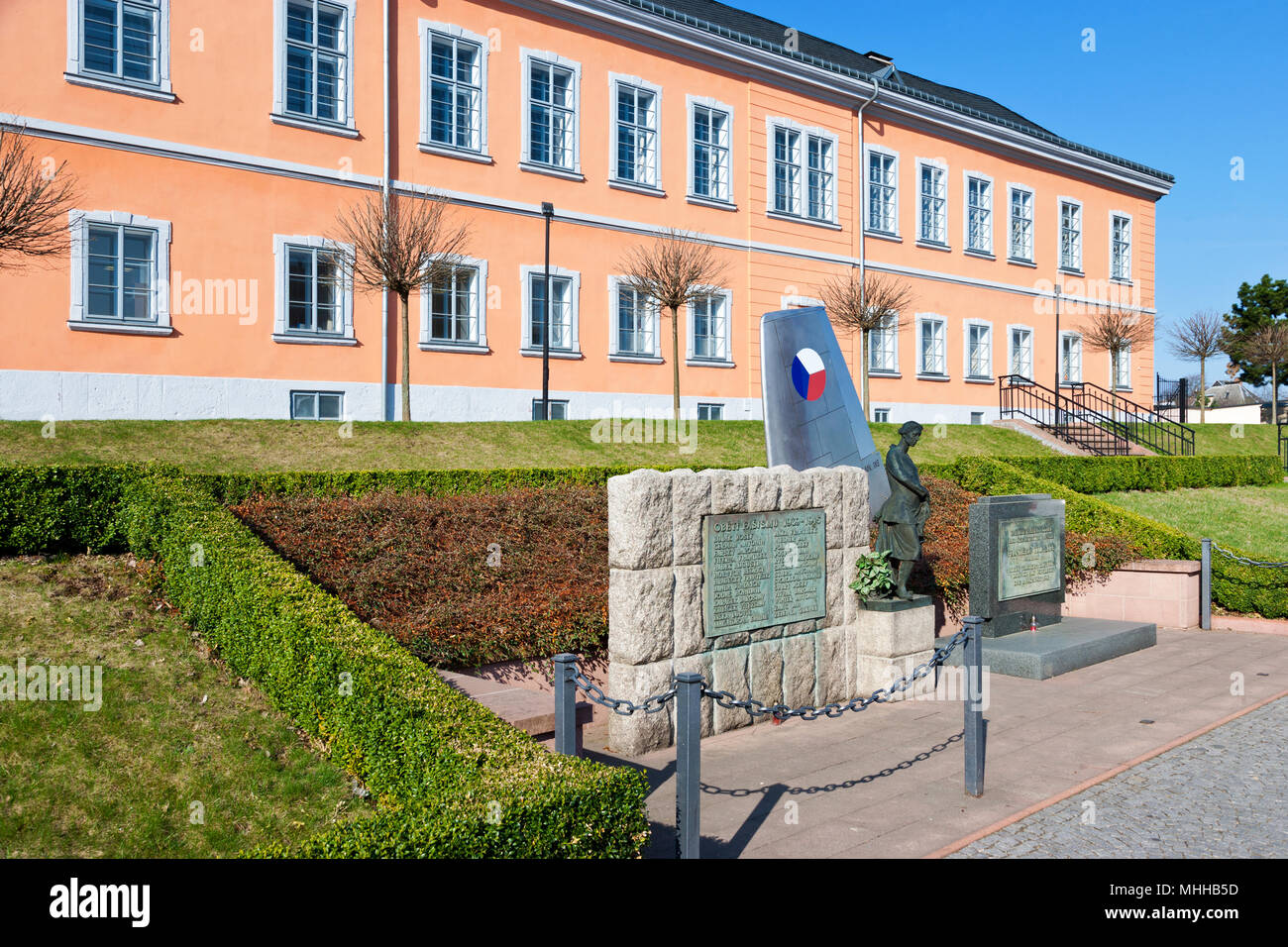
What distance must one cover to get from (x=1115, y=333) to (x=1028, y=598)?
81.5 ft

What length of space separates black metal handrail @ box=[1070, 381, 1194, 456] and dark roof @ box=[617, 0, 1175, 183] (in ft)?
29.3

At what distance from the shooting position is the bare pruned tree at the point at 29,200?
12883 mm

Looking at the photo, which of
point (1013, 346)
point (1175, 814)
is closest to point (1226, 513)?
point (1013, 346)

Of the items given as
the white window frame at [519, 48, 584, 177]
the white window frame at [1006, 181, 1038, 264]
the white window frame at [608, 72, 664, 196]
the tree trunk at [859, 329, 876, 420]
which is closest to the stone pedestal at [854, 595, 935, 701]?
the tree trunk at [859, 329, 876, 420]

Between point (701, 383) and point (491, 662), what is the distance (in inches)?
677

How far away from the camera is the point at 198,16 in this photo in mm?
17703

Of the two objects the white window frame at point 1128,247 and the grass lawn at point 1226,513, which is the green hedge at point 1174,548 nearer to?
the grass lawn at point 1226,513

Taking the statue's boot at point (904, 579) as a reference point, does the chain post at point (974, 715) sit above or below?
below

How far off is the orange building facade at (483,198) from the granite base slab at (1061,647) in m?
12.9

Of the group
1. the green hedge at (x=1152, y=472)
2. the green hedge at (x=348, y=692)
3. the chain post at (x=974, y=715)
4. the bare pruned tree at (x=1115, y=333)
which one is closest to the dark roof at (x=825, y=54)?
the bare pruned tree at (x=1115, y=333)

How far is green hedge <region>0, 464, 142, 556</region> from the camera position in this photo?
8.86 metres

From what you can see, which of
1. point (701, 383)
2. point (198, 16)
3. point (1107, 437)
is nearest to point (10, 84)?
point (198, 16)
